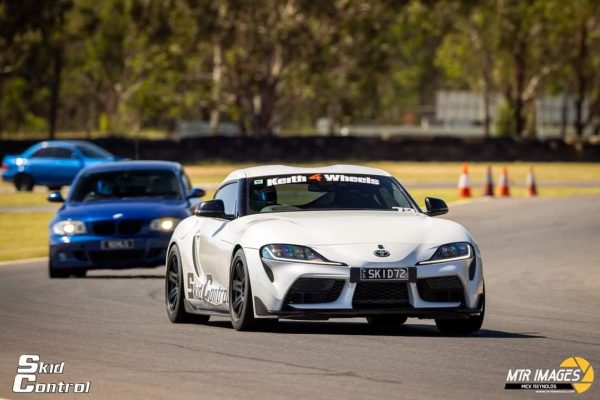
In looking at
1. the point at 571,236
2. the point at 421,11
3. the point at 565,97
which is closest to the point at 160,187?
the point at 571,236

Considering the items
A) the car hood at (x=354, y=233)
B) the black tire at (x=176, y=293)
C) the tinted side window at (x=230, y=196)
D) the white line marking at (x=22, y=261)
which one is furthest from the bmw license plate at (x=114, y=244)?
the car hood at (x=354, y=233)

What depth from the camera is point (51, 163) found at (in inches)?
1758

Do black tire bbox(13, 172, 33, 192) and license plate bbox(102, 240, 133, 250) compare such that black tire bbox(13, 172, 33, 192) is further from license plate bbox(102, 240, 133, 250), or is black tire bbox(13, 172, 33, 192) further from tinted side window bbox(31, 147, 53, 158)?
license plate bbox(102, 240, 133, 250)

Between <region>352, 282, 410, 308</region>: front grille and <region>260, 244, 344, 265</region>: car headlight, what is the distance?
12.3 inches

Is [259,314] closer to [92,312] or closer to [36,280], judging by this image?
[92,312]

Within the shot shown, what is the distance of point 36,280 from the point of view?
18500mm

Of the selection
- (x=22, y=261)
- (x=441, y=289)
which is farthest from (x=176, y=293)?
(x=22, y=261)

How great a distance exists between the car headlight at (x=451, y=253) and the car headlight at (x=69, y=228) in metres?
8.07

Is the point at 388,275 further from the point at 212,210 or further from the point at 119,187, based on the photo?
the point at 119,187

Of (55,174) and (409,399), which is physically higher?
(409,399)

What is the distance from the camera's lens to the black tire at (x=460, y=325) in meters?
11.4

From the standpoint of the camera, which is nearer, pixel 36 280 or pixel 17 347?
pixel 17 347

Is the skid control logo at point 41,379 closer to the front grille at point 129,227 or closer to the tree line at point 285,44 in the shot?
the front grille at point 129,227

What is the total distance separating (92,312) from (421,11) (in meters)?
59.8
